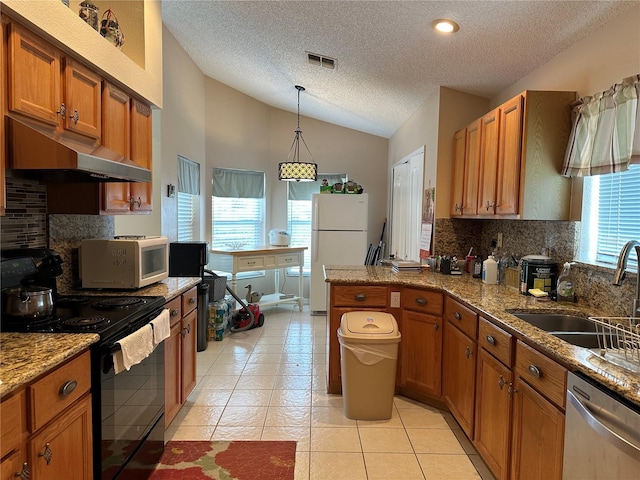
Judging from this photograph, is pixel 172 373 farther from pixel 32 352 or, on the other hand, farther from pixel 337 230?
pixel 337 230

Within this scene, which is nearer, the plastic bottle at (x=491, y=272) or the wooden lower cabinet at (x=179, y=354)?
the wooden lower cabinet at (x=179, y=354)

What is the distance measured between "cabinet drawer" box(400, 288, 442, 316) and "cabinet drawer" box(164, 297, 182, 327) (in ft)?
5.09

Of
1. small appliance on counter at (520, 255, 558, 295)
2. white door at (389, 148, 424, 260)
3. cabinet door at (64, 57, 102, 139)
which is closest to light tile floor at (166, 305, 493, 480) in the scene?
small appliance on counter at (520, 255, 558, 295)

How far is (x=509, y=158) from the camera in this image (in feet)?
8.39

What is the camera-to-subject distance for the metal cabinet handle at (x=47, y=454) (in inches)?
49.4

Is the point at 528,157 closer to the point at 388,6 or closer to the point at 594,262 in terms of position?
the point at 594,262

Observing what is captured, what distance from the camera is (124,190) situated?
2516 mm

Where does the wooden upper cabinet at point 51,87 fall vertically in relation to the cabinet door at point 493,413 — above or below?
above

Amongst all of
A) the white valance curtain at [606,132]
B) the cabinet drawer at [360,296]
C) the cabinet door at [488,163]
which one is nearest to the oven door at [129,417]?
the cabinet drawer at [360,296]

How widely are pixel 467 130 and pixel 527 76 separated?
55 cm

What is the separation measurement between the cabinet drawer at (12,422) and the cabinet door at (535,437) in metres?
1.74

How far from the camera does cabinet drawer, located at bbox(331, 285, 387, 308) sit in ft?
9.83

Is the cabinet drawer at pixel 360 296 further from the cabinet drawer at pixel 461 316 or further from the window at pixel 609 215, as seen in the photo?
the window at pixel 609 215

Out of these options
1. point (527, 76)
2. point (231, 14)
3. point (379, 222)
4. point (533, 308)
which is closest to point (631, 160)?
point (533, 308)
